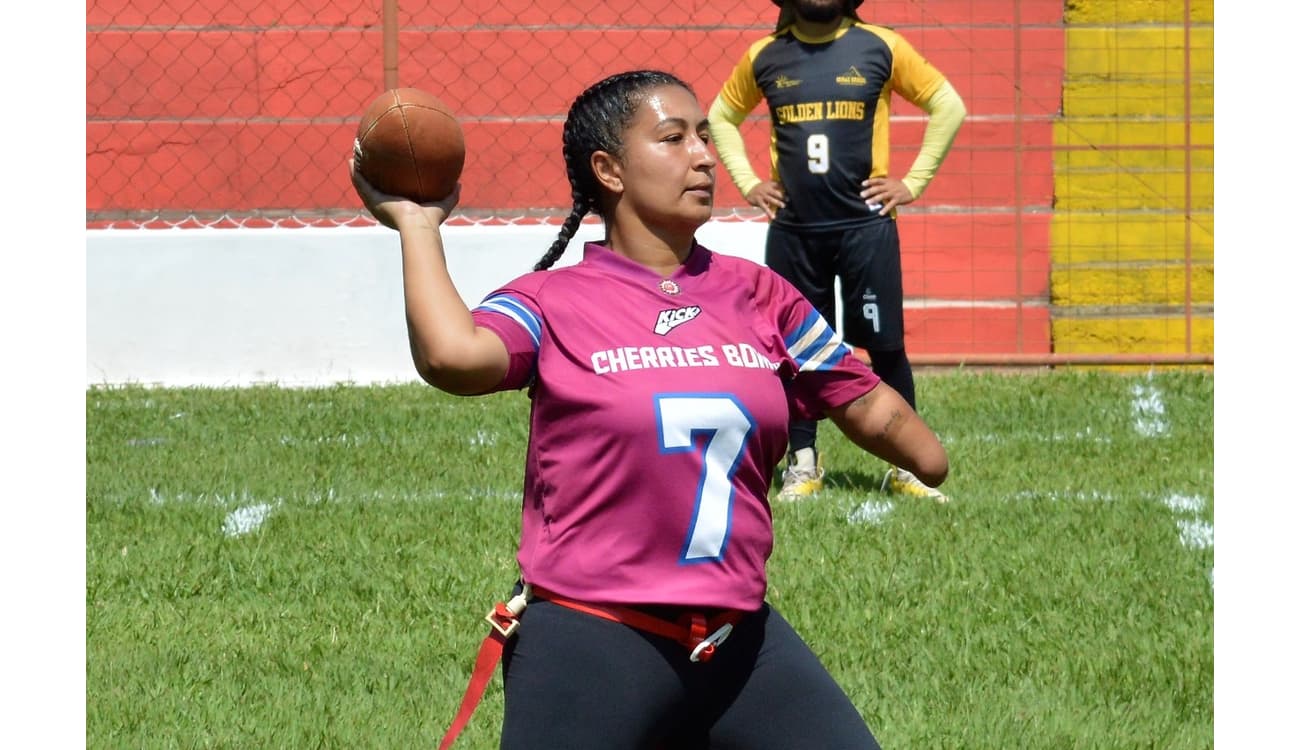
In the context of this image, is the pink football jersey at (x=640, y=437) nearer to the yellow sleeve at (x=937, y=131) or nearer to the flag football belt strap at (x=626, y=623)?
the flag football belt strap at (x=626, y=623)

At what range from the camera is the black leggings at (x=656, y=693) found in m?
2.76

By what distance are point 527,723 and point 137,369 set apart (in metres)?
7.65

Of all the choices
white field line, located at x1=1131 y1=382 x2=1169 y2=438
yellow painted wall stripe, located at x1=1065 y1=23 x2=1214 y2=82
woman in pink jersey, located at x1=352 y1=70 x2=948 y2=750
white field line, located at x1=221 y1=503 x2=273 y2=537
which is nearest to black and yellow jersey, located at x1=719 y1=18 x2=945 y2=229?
white field line, located at x1=1131 y1=382 x2=1169 y2=438

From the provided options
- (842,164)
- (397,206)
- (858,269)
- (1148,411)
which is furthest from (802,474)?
(397,206)

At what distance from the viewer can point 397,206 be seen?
112 inches

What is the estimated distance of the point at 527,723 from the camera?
2.75m

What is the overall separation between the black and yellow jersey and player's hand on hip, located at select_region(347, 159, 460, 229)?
429cm

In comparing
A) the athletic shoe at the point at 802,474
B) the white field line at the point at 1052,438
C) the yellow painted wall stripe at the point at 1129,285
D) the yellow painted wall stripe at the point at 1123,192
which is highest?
the athletic shoe at the point at 802,474

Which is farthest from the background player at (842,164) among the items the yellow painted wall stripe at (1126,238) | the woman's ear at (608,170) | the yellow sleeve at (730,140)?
the yellow painted wall stripe at (1126,238)

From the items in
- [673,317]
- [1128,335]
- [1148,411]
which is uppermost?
[673,317]

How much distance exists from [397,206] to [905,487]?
14.3ft

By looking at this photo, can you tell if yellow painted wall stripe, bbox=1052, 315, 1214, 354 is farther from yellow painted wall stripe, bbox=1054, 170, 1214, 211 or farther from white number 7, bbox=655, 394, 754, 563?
white number 7, bbox=655, 394, 754, 563

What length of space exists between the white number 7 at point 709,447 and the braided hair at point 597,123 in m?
0.54

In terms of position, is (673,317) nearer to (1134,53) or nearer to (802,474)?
(802,474)
